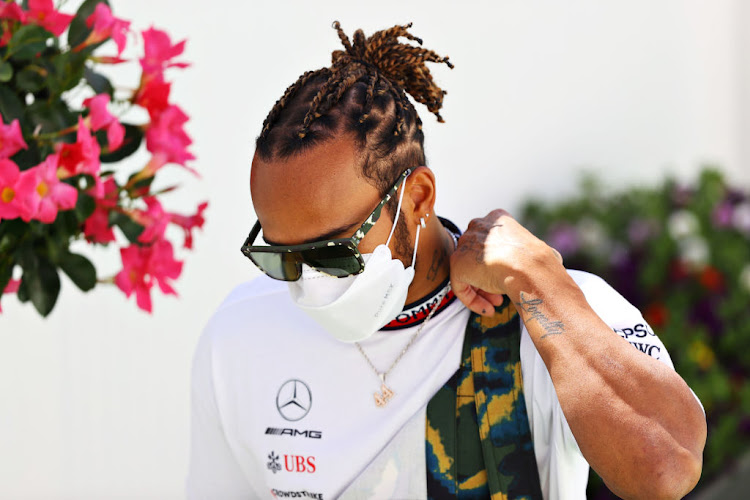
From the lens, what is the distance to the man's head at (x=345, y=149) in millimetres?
1729

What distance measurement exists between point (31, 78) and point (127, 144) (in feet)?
0.86

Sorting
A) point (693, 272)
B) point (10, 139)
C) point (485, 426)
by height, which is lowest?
point (693, 272)

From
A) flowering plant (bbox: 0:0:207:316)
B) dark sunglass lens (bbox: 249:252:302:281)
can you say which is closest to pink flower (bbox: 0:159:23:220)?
flowering plant (bbox: 0:0:207:316)

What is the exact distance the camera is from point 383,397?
1.89 m

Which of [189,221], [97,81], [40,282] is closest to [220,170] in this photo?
[189,221]

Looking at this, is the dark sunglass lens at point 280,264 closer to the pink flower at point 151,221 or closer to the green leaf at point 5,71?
the pink flower at point 151,221

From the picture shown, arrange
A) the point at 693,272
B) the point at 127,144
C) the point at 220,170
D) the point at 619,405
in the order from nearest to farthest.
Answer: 1. the point at 619,405
2. the point at 127,144
3. the point at 220,170
4. the point at 693,272

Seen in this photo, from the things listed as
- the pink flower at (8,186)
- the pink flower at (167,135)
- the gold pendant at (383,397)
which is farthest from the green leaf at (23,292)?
the gold pendant at (383,397)

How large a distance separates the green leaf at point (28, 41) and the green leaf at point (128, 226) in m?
0.38

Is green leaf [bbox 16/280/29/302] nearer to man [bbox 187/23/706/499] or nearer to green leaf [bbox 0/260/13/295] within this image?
green leaf [bbox 0/260/13/295]

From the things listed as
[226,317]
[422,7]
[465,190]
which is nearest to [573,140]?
[465,190]

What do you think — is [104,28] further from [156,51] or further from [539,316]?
[539,316]

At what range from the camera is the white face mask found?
1.76 m

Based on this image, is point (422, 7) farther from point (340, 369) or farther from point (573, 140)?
point (340, 369)
